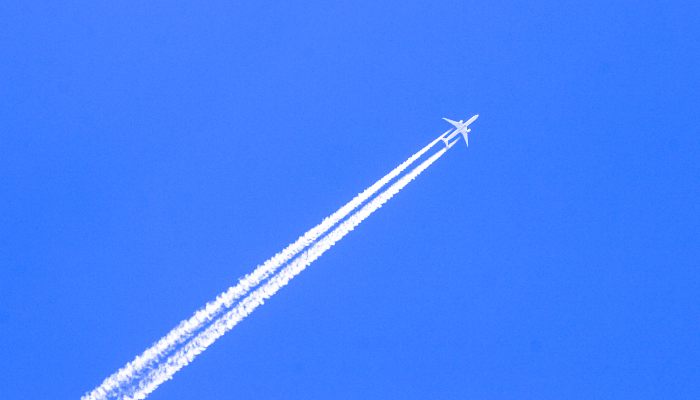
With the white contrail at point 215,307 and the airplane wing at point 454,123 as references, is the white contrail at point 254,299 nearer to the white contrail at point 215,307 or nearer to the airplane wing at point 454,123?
the white contrail at point 215,307

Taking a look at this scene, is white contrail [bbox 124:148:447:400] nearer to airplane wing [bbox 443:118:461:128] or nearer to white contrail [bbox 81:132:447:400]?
white contrail [bbox 81:132:447:400]

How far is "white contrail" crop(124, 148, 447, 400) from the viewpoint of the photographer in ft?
46.9

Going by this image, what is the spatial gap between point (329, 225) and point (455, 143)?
4.07 m

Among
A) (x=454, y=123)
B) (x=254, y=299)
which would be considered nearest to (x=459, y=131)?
Result: (x=454, y=123)

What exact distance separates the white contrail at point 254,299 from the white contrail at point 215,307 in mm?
180

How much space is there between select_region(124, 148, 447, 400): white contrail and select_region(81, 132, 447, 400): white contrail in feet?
0.59

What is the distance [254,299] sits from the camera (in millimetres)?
15031

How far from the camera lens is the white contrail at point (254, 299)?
46.9 ft

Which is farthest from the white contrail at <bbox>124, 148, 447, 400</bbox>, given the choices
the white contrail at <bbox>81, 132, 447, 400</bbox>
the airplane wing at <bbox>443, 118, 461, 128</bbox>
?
the airplane wing at <bbox>443, 118, 461, 128</bbox>

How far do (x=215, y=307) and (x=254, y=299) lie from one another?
89cm

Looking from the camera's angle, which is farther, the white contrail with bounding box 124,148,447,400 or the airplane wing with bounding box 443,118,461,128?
the airplane wing with bounding box 443,118,461,128

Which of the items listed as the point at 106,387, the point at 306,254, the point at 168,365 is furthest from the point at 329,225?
the point at 106,387

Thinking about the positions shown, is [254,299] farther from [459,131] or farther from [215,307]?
[459,131]

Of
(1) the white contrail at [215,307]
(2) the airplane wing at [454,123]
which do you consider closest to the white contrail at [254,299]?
(1) the white contrail at [215,307]
